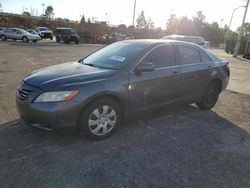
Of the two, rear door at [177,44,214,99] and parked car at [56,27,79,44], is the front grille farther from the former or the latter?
parked car at [56,27,79,44]

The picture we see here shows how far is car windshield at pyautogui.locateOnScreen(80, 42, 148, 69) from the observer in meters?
4.45

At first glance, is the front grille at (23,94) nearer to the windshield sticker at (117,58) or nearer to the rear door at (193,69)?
the windshield sticker at (117,58)

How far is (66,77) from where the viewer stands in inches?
156

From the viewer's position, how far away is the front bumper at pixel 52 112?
3.63m

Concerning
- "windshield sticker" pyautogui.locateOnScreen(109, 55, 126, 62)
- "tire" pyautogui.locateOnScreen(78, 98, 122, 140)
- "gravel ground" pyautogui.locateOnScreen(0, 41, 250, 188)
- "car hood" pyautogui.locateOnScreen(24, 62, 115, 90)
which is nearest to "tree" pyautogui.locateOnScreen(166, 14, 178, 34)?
"windshield sticker" pyautogui.locateOnScreen(109, 55, 126, 62)

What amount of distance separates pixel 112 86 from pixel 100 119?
54cm

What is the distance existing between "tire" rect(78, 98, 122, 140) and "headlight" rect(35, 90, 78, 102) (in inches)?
13.3

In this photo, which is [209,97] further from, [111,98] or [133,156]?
[133,156]

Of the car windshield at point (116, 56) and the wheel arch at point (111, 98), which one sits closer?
the wheel arch at point (111, 98)

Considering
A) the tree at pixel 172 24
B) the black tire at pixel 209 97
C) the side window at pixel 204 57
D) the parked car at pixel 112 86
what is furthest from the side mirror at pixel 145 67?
the tree at pixel 172 24

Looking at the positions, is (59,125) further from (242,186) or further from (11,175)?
(242,186)

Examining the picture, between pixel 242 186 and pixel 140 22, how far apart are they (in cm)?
6941

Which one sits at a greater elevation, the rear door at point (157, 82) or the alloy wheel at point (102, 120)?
the rear door at point (157, 82)

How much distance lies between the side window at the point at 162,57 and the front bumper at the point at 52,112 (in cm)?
157
